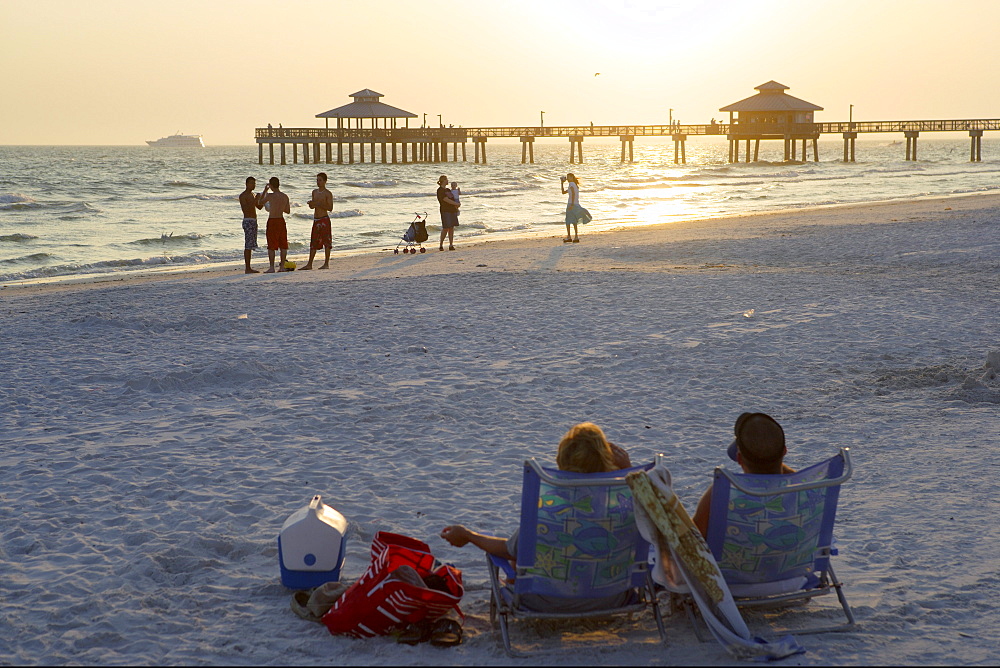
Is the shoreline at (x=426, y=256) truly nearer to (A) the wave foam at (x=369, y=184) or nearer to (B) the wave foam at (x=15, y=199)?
(B) the wave foam at (x=15, y=199)

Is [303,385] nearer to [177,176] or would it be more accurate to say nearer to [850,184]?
[850,184]

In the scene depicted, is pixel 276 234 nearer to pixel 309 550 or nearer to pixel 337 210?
pixel 309 550

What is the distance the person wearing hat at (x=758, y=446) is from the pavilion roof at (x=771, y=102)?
56.6 meters

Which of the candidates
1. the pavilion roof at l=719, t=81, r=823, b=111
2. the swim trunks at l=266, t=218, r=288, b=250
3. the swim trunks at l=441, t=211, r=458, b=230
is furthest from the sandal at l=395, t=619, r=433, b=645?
the pavilion roof at l=719, t=81, r=823, b=111

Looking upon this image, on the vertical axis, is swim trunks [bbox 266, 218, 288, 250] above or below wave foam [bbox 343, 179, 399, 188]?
below

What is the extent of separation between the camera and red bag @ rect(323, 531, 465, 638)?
9.91ft

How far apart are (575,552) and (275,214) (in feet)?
33.4

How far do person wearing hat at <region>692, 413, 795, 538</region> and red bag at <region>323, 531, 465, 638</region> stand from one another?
927 millimetres

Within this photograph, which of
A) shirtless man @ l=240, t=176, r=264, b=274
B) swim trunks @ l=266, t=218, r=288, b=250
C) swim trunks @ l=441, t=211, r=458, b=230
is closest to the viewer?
shirtless man @ l=240, t=176, r=264, b=274

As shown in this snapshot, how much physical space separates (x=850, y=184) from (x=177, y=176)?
4136cm

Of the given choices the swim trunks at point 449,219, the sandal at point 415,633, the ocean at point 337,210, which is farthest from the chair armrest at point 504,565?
the ocean at point 337,210

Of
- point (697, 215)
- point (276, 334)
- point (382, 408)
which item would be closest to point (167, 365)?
point (276, 334)

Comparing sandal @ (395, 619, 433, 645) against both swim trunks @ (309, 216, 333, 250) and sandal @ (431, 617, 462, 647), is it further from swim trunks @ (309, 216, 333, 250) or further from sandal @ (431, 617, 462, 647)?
swim trunks @ (309, 216, 333, 250)

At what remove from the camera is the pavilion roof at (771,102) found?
56.0 m
